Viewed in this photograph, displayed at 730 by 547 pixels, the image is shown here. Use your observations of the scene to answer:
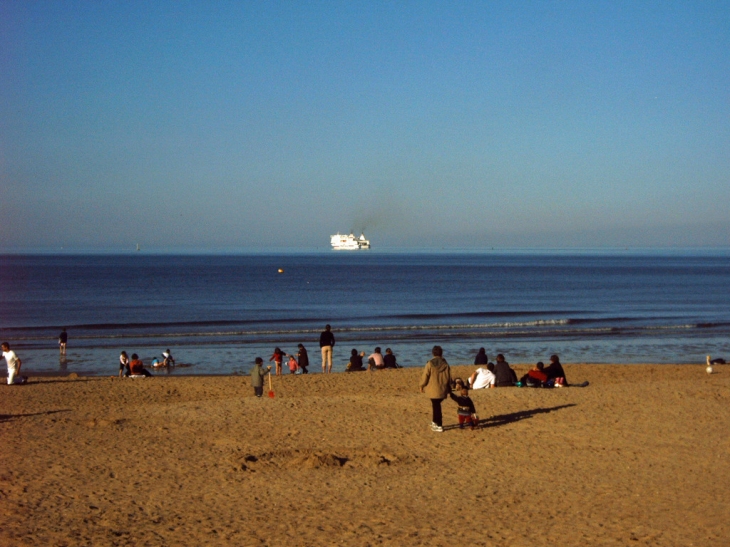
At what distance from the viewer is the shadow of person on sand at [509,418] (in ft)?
44.5

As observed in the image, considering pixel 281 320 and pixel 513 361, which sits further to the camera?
pixel 281 320

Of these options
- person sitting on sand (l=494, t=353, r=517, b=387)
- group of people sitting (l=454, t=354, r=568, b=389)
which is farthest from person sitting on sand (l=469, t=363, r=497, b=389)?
person sitting on sand (l=494, t=353, r=517, b=387)

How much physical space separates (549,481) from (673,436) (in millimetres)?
3930

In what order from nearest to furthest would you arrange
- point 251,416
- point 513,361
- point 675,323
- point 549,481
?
point 549,481 < point 251,416 < point 513,361 < point 675,323

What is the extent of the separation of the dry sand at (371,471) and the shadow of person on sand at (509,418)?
0.07 m

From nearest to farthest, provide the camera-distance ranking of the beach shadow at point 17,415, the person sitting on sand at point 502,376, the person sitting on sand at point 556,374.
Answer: the beach shadow at point 17,415, the person sitting on sand at point 502,376, the person sitting on sand at point 556,374

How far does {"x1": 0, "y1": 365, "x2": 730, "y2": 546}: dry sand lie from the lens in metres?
8.05

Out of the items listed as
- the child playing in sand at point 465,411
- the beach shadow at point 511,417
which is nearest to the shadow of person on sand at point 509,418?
the beach shadow at point 511,417

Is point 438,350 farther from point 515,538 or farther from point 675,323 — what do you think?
point 675,323

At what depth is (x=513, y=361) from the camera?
2730cm

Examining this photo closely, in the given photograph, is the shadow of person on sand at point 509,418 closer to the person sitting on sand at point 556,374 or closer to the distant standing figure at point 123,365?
the person sitting on sand at point 556,374

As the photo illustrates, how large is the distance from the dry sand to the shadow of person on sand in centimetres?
A: 7

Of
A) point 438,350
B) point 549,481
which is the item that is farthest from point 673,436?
point 438,350

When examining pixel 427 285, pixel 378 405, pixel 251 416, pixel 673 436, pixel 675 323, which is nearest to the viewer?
pixel 673 436
